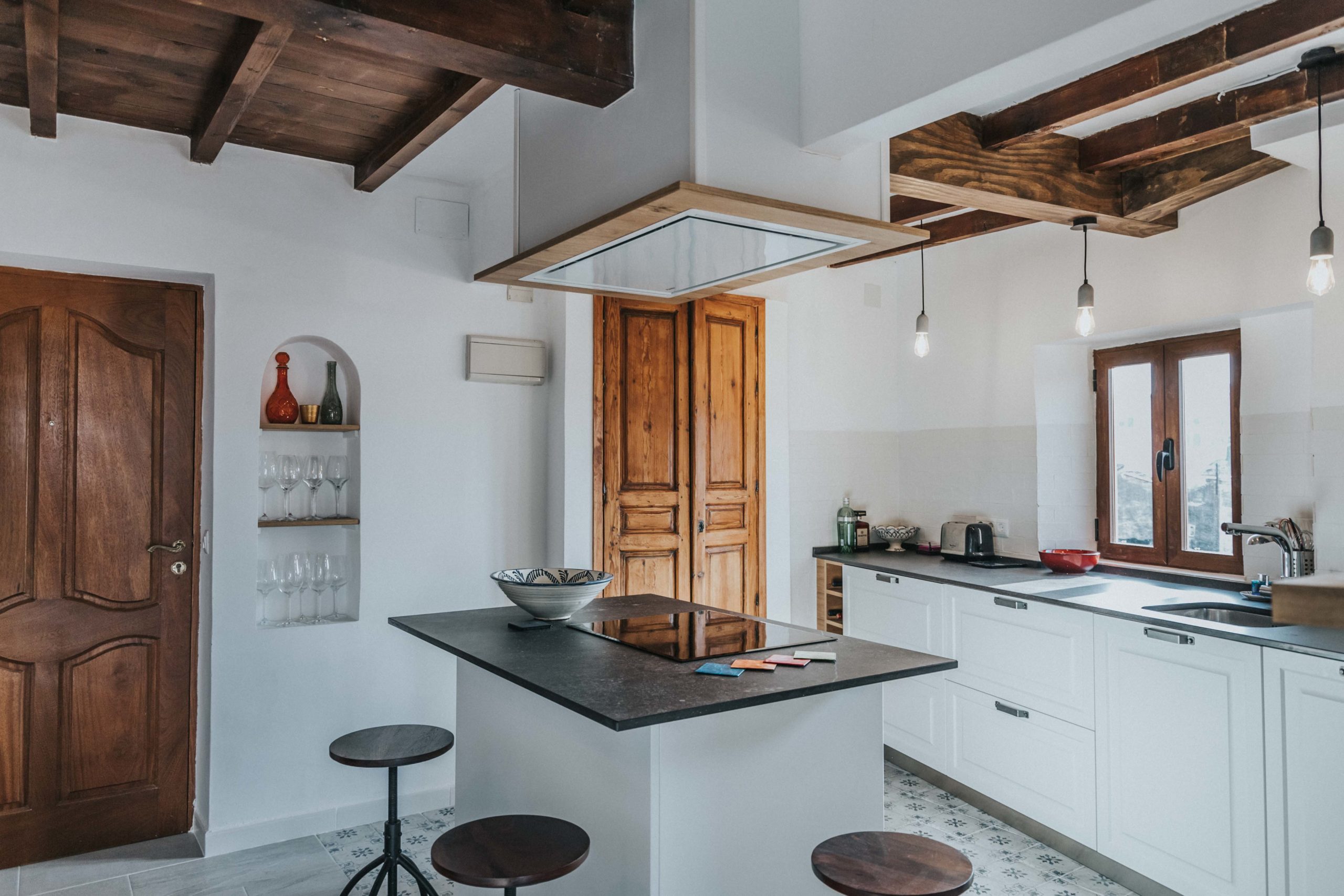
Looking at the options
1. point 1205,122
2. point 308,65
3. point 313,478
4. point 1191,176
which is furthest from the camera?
point 313,478

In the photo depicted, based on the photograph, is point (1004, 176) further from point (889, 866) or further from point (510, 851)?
point (510, 851)

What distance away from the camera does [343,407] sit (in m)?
3.58

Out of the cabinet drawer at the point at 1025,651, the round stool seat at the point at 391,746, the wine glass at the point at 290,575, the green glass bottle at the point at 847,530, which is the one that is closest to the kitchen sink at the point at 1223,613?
the cabinet drawer at the point at 1025,651

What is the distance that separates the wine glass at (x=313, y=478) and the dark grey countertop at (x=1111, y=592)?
244 cm

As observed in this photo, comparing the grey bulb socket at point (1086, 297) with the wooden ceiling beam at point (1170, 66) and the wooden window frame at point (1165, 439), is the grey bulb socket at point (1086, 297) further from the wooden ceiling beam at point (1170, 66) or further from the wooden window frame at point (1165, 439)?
the wooden ceiling beam at point (1170, 66)

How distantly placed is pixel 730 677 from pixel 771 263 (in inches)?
40.0

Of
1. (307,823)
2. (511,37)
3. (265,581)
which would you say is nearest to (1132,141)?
(511,37)

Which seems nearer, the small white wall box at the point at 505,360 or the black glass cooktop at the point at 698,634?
the black glass cooktop at the point at 698,634

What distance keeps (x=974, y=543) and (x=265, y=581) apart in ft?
10.3

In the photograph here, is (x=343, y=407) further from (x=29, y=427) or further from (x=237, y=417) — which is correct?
(x=29, y=427)

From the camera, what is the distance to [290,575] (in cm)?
335

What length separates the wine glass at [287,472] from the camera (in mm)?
3352

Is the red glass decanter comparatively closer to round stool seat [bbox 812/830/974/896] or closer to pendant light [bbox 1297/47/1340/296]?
round stool seat [bbox 812/830/974/896]

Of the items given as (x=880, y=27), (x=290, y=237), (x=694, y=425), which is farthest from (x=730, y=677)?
(x=290, y=237)
